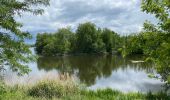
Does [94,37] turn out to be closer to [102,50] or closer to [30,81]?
[102,50]

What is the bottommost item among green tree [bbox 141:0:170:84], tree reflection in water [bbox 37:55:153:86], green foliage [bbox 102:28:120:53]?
tree reflection in water [bbox 37:55:153:86]

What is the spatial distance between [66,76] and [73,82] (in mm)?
1006

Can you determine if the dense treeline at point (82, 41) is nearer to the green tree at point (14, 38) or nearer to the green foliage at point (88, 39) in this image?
the green foliage at point (88, 39)

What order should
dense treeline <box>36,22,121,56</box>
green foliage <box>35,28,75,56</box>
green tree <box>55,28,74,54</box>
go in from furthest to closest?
green foliage <box>35,28,75,56</box> < green tree <box>55,28,74,54</box> < dense treeline <box>36,22,121,56</box>

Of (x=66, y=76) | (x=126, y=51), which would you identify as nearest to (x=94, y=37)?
(x=66, y=76)

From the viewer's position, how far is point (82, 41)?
102m

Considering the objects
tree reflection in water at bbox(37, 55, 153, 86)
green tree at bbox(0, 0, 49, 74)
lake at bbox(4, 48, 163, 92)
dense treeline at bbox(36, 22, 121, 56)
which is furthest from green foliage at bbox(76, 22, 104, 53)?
green tree at bbox(0, 0, 49, 74)

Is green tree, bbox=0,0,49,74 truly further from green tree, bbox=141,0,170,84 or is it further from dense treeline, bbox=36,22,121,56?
dense treeline, bbox=36,22,121,56

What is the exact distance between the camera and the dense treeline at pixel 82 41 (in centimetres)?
10181

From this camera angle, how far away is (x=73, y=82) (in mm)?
13414

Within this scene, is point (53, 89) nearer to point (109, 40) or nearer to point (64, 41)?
point (109, 40)

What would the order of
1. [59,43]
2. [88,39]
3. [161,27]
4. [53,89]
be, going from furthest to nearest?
[59,43], [88,39], [53,89], [161,27]

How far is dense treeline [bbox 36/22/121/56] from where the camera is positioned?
10181 cm

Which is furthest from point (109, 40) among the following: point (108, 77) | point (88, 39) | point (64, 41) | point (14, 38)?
point (14, 38)
